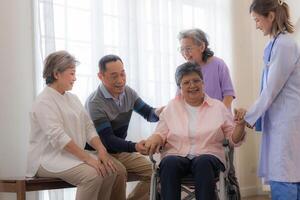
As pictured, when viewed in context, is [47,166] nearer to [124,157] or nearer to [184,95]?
[124,157]

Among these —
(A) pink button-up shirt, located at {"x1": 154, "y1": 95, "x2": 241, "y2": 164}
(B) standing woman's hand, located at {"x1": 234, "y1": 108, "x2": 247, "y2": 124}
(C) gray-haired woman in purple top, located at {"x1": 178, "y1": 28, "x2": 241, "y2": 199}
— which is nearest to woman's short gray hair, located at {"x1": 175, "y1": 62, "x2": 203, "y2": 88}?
(A) pink button-up shirt, located at {"x1": 154, "y1": 95, "x2": 241, "y2": 164}

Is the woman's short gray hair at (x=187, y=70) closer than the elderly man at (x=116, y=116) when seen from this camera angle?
Yes

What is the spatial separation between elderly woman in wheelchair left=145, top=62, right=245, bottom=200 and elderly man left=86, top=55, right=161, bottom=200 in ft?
0.85

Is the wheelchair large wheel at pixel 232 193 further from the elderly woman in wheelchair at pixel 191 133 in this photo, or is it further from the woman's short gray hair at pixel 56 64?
the woman's short gray hair at pixel 56 64

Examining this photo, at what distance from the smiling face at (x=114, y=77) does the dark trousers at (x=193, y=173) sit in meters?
0.70

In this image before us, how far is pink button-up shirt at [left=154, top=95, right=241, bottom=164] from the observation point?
8.12ft

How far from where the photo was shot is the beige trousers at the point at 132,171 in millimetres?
2811

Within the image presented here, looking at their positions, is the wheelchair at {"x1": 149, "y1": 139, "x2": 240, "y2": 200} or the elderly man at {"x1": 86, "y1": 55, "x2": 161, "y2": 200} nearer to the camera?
the wheelchair at {"x1": 149, "y1": 139, "x2": 240, "y2": 200}

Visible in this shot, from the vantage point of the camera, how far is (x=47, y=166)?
2500 mm

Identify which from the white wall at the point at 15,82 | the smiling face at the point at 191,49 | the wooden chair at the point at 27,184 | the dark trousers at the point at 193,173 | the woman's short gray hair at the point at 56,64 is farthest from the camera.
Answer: the smiling face at the point at 191,49

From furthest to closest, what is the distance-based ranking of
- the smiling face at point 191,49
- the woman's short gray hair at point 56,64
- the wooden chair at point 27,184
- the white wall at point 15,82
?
the smiling face at point 191,49
the white wall at point 15,82
the woman's short gray hair at point 56,64
the wooden chair at point 27,184

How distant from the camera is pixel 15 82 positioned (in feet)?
9.31

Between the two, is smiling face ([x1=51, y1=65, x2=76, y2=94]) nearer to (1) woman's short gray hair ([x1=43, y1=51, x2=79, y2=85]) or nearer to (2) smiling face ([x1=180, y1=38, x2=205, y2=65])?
(1) woman's short gray hair ([x1=43, y1=51, x2=79, y2=85])

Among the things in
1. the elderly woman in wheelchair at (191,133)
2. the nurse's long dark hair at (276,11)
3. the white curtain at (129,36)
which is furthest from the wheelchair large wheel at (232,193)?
the white curtain at (129,36)
